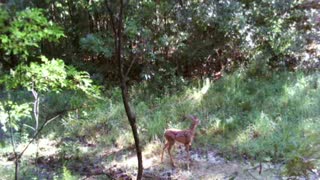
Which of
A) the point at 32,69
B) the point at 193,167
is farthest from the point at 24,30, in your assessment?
the point at 193,167

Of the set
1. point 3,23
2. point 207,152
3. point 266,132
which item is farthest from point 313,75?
point 3,23

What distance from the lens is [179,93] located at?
6195mm

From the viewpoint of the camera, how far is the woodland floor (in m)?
4.22

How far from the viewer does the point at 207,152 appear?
4648 millimetres

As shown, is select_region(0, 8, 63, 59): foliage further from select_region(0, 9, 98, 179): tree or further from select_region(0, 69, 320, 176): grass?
select_region(0, 69, 320, 176): grass

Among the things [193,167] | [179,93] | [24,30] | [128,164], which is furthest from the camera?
[179,93]

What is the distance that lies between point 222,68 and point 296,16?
141 centimetres

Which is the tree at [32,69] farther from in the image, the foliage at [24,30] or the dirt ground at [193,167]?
the dirt ground at [193,167]

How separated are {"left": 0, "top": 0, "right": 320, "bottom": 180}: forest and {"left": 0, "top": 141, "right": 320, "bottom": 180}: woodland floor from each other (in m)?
0.01

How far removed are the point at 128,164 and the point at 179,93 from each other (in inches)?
75.9

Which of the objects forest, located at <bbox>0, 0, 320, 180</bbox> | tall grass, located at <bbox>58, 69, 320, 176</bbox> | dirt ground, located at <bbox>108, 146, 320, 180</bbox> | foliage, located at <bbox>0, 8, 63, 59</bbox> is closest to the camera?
foliage, located at <bbox>0, 8, 63, 59</bbox>

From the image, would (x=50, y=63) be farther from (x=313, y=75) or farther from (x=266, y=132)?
(x=313, y=75)

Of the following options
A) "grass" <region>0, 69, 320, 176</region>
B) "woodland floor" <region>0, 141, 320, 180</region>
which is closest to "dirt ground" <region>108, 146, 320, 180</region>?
"woodland floor" <region>0, 141, 320, 180</region>

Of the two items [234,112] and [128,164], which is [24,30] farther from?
[234,112]
